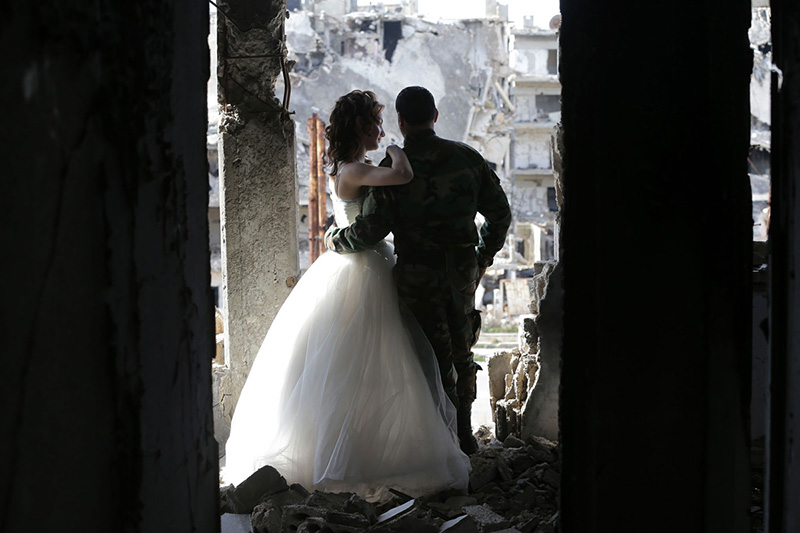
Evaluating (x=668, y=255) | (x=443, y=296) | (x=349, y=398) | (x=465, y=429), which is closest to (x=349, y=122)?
(x=443, y=296)

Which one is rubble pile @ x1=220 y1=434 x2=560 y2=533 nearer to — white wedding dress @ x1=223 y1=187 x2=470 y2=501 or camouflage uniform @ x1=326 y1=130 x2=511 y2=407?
white wedding dress @ x1=223 y1=187 x2=470 y2=501

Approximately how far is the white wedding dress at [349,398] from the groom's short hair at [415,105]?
20.2 inches

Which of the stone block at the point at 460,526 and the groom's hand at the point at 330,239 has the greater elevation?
the groom's hand at the point at 330,239

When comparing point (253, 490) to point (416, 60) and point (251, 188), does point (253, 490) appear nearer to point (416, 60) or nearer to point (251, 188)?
point (251, 188)

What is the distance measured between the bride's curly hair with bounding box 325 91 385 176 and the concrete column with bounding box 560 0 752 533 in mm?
2211

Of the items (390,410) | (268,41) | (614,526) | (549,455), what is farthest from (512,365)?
(614,526)

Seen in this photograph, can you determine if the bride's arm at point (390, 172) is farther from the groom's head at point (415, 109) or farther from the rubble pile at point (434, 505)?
the rubble pile at point (434, 505)

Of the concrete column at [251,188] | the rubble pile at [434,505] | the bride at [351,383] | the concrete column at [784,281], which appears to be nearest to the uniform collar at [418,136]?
the bride at [351,383]

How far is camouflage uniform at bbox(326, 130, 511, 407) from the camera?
10.5 ft

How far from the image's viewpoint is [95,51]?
0.86m

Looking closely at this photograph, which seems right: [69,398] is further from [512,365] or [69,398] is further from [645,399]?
[512,365]

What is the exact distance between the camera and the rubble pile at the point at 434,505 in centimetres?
233

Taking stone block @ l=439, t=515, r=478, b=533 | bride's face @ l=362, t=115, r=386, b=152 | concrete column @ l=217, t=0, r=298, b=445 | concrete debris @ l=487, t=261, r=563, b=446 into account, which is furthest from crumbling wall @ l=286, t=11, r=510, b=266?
stone block @ l=439, t=515, r=478, b=533

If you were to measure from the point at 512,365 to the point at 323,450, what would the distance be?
5.51 ft
